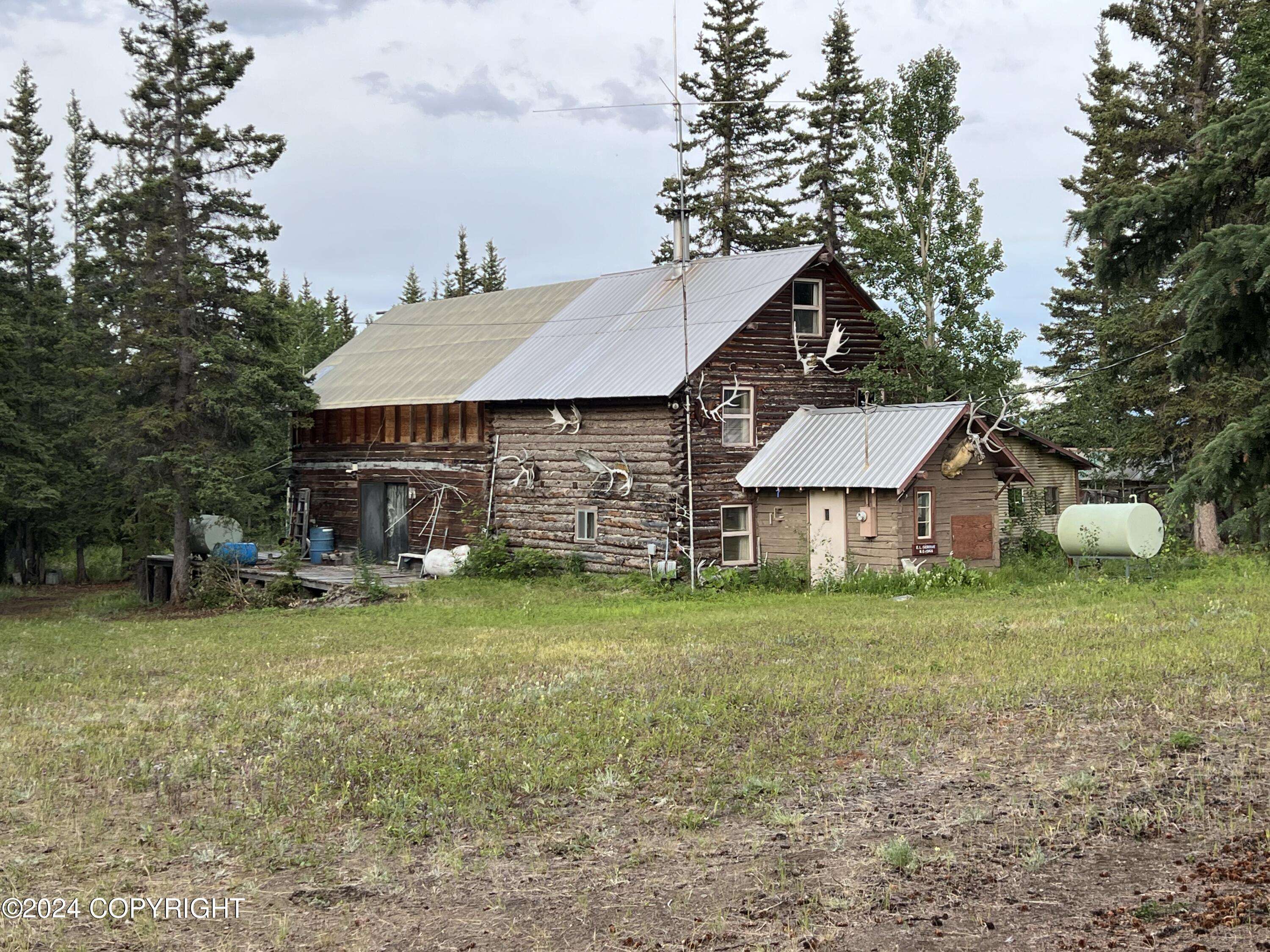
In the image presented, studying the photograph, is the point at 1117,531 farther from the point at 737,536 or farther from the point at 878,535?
the point at 737,536

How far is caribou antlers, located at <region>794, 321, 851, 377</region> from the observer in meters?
34.2

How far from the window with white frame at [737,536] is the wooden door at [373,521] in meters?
13.6

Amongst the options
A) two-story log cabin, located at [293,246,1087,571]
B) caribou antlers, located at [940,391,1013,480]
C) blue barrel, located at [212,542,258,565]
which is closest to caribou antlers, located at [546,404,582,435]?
two-story log cabin, located at [293,246,1087,571]

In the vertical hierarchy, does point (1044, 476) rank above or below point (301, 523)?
above

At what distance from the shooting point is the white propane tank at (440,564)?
115ft

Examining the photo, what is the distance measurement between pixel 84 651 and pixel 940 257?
25748 millimetres

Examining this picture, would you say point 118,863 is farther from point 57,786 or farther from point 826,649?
point 826,649

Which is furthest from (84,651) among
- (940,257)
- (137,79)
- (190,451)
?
(940,257)

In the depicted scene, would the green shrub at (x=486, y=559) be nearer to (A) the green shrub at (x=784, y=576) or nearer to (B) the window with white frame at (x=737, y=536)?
(B) the window with white frame at (x=737, y=536)

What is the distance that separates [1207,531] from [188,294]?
31.0 m

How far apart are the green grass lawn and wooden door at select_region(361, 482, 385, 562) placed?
1645 cm

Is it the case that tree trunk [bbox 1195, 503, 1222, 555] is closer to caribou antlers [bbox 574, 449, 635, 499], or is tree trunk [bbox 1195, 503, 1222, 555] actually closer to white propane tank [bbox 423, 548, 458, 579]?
caribou antlers [bbox 574, 449, 635, 499]

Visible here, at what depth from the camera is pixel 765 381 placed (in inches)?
1316

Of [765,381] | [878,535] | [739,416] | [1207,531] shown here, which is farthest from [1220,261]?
[1207,531]
